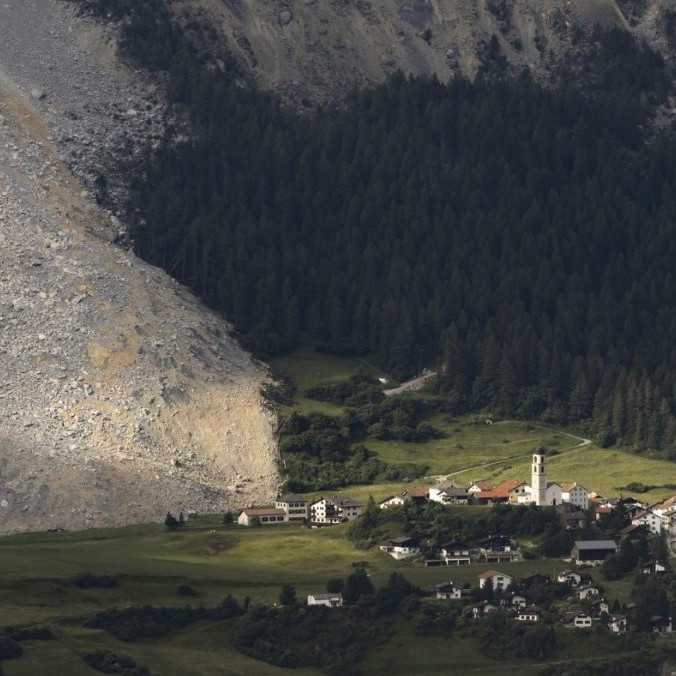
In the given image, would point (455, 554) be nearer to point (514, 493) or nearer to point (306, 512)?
point (514, 493)

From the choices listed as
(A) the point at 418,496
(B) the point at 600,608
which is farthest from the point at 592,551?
(A) the point at 418,496

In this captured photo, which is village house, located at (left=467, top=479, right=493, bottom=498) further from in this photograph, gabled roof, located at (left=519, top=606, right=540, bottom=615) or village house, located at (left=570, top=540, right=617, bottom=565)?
gabled roof, located at (left=519, top=606, right=540, bottom=615)

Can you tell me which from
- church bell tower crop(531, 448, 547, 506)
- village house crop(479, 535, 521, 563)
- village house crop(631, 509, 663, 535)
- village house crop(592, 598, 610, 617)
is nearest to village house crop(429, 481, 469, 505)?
church bell tower crop(531, 448, 547, 506)

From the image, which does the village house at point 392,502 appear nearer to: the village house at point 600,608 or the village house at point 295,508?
the village house at point 295,508

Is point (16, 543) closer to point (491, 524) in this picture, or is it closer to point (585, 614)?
point (491, 524)

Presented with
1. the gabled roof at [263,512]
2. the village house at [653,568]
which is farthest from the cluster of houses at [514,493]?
the village house at [653,568]

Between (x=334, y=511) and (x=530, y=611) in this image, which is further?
(x=334, y=511)
